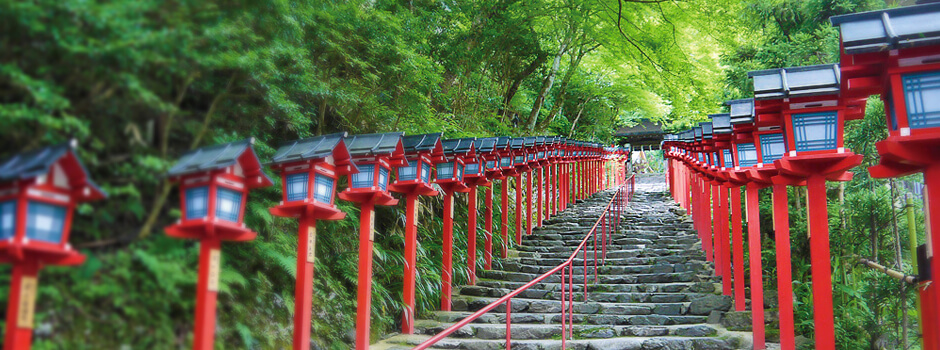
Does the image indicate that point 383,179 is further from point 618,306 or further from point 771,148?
point 618,306

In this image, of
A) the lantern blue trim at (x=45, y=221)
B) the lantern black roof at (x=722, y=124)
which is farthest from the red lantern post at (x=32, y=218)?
the lantern black roof at (x=722, y=124)

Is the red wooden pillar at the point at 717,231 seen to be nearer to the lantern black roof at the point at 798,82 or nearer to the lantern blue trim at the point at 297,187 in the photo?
the lantern black roof at the point at 798,82

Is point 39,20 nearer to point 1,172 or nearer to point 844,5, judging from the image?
point 1,172

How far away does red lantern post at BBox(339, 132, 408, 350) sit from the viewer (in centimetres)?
600

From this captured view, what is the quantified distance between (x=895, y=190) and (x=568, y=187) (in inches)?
420

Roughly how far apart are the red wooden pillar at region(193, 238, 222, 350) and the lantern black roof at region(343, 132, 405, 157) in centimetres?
239

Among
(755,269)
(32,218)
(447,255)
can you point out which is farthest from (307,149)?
(755,269)

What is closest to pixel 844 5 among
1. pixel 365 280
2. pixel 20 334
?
pixel 365 280

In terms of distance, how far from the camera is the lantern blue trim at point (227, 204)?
3566 mm

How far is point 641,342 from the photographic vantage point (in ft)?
24.2

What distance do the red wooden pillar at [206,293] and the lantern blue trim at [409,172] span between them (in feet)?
12.5

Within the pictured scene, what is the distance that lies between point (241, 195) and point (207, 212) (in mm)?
308

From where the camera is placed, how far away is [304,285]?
4.84 meters

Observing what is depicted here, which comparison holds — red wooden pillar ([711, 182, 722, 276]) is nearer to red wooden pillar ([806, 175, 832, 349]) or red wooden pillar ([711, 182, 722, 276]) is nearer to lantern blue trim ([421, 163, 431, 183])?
A: red wooden pillar ([806, 175, 832, 349])
